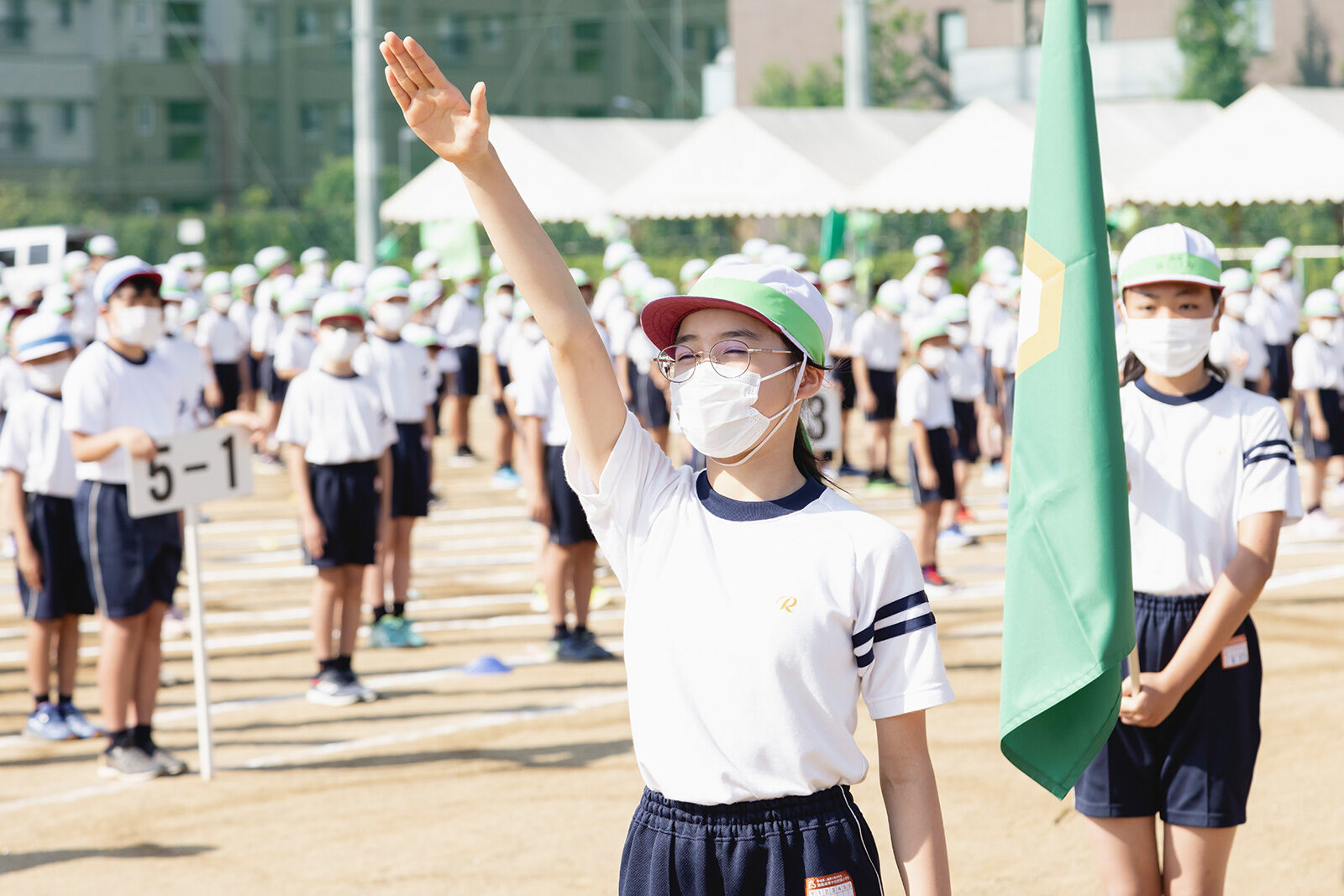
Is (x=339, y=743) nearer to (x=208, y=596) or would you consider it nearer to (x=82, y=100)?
(x=208, y=596)

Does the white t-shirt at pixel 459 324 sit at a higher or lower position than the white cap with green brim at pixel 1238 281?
lower

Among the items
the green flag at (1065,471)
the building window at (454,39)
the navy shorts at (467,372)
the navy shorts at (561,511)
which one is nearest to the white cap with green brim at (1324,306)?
the navy shorts at (561,511)

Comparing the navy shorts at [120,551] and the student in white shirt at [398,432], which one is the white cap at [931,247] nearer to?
the student in white shirt at [398,432]

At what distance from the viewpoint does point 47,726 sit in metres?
8.09

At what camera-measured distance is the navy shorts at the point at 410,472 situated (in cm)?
1023

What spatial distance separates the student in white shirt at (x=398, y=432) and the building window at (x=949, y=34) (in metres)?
47.8

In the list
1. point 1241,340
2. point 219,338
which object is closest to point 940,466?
point 1241,340

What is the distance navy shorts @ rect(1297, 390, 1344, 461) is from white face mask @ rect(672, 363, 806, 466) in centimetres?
1177

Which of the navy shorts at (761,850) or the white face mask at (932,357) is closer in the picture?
the navy shorts at (761,850)

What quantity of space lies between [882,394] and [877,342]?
54cm

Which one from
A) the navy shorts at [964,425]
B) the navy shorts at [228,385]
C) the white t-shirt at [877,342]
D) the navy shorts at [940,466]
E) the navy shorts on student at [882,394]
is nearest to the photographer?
the navy shorts at [940,466]

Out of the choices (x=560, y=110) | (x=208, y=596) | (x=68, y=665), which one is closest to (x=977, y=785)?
Answer: (x=68, y=665)

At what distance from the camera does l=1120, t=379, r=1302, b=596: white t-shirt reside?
412 centimetres

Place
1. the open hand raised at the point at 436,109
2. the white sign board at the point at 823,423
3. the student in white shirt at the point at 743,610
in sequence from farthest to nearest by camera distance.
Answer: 1. the white sign board at the point at 823,423
2. the student in white shirt at the point at 743,610
3. the open hand raised at the point at 436,109
